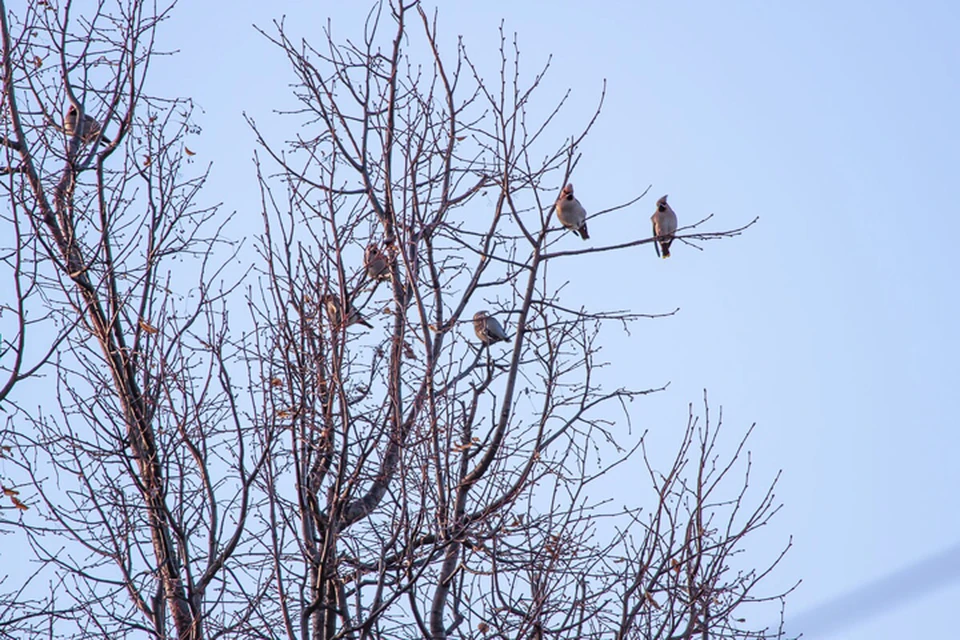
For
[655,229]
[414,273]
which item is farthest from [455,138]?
[655,229]

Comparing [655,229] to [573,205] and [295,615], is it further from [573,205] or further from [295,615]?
[295,615]

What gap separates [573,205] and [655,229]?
36.0 inches

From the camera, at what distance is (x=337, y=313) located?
6.13 meters

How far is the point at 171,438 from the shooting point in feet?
19.7

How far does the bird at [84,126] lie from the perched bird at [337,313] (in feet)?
5.69

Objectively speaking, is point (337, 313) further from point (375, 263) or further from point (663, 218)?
point (663, 218)

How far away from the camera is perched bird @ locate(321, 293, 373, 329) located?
5455 mm

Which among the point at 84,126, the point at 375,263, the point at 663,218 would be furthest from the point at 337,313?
the point at 663,218

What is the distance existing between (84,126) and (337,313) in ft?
8.22

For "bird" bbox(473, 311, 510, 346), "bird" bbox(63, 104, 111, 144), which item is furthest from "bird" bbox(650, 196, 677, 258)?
"bird" bbox(63, 104, 111, 144)

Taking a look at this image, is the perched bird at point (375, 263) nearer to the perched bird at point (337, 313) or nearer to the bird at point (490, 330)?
the perched bird at point (337, 313)

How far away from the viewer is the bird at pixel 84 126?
7217 mm

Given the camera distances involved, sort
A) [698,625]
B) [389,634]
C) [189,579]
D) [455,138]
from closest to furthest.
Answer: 1. [189,579]
2. [698,625]
3. [389,634]
4. [455,138]

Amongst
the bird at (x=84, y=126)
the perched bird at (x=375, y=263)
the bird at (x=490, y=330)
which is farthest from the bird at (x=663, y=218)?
the bird at (x=84, y=126)
